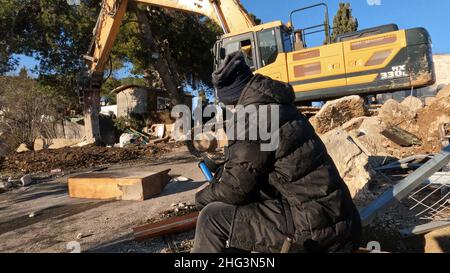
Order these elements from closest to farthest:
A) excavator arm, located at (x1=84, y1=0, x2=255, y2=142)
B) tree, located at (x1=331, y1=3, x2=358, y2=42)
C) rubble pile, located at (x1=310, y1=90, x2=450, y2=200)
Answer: rubble pile, located at (x1=310, y1=90, x2=450, y2=200)
excavator arm, located at (x1=84, y1=0, x2=255, y2=142)
tree, located at (x1=331, y1=3, x2=358, y2=42)

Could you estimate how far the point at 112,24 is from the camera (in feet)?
37.4

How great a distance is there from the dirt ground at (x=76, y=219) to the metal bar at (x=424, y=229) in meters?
1.77

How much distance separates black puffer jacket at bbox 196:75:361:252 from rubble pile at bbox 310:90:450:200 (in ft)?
6.54

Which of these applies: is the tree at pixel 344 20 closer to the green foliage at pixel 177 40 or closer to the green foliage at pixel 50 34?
the green foliage at pixel 177 40

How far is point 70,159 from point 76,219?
5.72 metres

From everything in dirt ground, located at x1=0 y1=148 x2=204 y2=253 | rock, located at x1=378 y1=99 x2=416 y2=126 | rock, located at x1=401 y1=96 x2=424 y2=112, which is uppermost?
rock, located at x1=401 y1=96 x2=424 y2=112

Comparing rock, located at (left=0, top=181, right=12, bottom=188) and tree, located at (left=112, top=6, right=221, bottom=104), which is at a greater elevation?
tree, located at (left=112, top=6, right=221, bottom=104)

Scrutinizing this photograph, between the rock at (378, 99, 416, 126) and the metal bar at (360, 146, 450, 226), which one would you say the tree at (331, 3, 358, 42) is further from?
the metal bar at (360, 146, 450, 226)

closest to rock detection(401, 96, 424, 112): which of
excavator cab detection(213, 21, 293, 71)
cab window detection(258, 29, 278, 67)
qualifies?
excavator cab detection(213, 21, 293, 71)

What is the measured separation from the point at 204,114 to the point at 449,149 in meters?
6.85

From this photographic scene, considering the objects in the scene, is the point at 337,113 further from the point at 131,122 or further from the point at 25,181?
the point at 131,122

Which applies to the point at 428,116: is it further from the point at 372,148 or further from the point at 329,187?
the point at 329,187

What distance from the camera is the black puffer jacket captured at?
177cm

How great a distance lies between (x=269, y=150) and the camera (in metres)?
1.80
